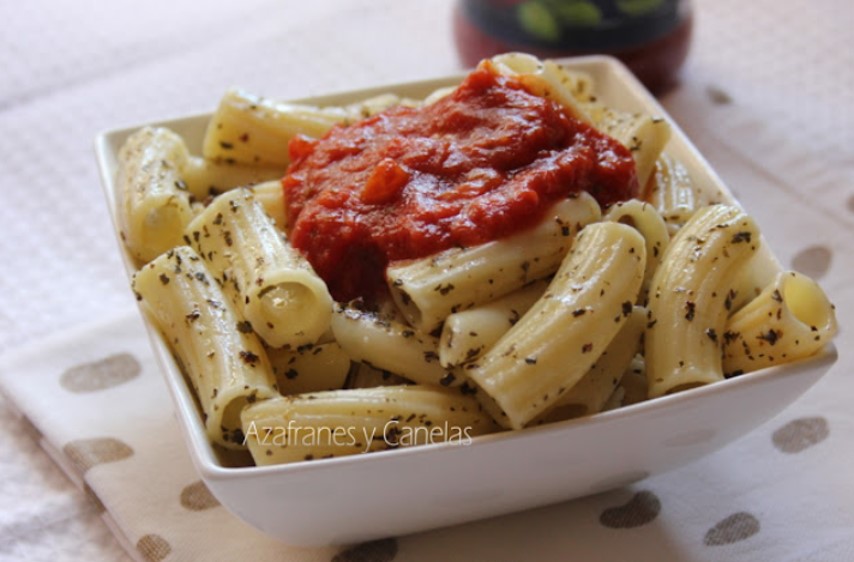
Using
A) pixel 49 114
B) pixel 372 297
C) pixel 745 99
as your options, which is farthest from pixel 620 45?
pixel 49 114

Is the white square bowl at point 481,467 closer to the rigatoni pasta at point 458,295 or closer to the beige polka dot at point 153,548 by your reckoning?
the rigatoni pasta at point 458,295

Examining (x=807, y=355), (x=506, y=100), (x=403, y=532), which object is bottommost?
(x=403, y=532)

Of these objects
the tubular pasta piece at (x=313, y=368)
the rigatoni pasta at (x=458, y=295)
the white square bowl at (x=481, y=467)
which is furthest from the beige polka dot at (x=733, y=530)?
the tubular pasta piece at (x=313, y=368)

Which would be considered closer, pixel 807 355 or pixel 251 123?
Answer: pixel 807 355

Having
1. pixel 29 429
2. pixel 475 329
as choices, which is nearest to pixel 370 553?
pixel 475 329

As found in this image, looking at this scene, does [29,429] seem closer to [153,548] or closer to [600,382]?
[153,548]

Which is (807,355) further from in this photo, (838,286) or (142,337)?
(142,337)
